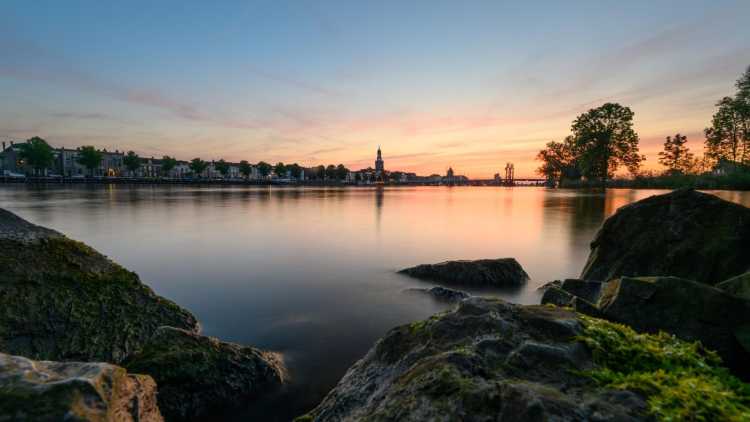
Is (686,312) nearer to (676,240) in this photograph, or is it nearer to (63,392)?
(676,240)

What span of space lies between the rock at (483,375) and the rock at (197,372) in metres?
2.25

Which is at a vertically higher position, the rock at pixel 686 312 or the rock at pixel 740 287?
the rock at pixel 740 287

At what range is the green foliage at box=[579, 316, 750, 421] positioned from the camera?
2.02m

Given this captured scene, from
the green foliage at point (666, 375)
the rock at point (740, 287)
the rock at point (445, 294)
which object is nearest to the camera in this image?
the green foliage at point (666, 375)

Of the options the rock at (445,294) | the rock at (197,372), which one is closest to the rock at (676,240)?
the rock at (445,294)

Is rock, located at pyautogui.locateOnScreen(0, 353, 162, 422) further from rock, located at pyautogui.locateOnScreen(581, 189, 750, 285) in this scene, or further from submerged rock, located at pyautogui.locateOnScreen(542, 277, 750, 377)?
rock, located at pyautogui.locateOnScreen(581, 189, 750, 285)

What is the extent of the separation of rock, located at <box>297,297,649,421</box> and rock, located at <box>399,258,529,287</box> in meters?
8.23

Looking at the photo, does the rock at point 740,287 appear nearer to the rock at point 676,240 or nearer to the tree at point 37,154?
the rock at point 676,240

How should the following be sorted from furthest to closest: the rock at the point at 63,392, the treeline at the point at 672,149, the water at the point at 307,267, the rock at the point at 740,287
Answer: the treeline at the point at 672,149
the water at the point at 307,267
the rock at the point at 740,287
the rock at the point at 63,392

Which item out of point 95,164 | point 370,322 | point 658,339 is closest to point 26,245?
point 370,322

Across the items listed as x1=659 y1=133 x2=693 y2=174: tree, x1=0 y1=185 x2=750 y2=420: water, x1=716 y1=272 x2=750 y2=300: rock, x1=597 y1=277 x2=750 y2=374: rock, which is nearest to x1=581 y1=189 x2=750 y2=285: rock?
x1=716 y1=272 x2=750 y2=300: rock

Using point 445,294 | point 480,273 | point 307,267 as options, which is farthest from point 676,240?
point 307,267

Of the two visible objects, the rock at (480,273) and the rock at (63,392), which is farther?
the rock at (480,273)

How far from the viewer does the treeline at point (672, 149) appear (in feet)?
223
